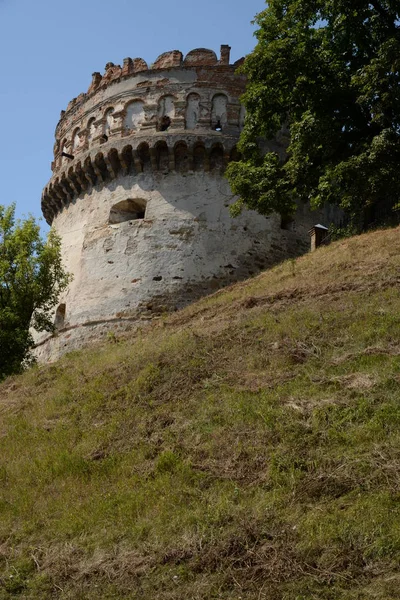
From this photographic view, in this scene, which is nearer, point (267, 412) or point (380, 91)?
point (267, 412)

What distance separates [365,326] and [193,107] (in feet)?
45.1

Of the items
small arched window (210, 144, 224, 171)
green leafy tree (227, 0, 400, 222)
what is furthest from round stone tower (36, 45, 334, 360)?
green leafy tree (227, 0, 400, 222)

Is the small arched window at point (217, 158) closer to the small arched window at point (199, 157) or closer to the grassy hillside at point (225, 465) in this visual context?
the small arched window at point (199, 157)

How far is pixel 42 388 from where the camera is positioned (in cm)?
1325

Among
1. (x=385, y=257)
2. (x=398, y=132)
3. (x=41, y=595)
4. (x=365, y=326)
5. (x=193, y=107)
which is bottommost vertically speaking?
(x=41, y=595)

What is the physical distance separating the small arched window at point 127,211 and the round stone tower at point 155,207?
3cm

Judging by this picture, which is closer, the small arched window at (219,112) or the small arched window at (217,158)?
the small arched window at (217,158)

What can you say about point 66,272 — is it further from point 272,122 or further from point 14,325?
point 272,122

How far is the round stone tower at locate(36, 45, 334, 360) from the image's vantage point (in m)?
20.1

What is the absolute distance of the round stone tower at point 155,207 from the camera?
2011 centimetres

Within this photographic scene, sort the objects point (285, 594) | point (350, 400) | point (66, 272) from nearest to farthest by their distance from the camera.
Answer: point (285, 594)
point (350, 400)
point (66, 272)

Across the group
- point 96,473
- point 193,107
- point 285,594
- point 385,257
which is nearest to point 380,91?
point 385,257

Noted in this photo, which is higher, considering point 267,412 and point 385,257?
point 385,257

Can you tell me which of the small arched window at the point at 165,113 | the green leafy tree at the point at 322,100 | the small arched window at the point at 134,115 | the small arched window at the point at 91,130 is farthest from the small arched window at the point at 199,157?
the small arched window at the point at 91,130
